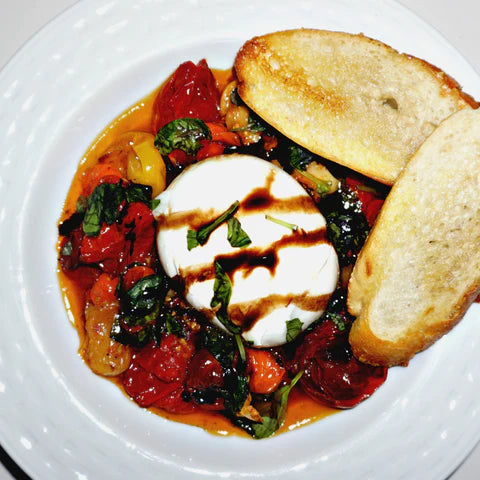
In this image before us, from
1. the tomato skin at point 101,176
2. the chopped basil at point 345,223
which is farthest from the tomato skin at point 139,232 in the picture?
the chopped basil at point 345,223

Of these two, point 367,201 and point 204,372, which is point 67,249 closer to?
point 204,372

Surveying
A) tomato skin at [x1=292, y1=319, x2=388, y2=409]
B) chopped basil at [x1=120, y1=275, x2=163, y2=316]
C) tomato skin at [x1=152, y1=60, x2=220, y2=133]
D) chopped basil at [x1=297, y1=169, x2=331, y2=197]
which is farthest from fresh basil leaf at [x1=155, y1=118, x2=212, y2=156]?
tomato skin at [x1=292, y1=319, x2=388, y2=409]

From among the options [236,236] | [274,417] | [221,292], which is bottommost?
[274,417]

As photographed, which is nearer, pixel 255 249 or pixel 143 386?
pixel 255 249

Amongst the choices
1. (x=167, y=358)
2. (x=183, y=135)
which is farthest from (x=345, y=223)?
(x=167, y=358)

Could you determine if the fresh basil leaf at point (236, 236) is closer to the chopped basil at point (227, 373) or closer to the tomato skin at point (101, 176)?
the chopped basil at point (227, 373)

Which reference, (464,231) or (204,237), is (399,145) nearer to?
(464,231)
